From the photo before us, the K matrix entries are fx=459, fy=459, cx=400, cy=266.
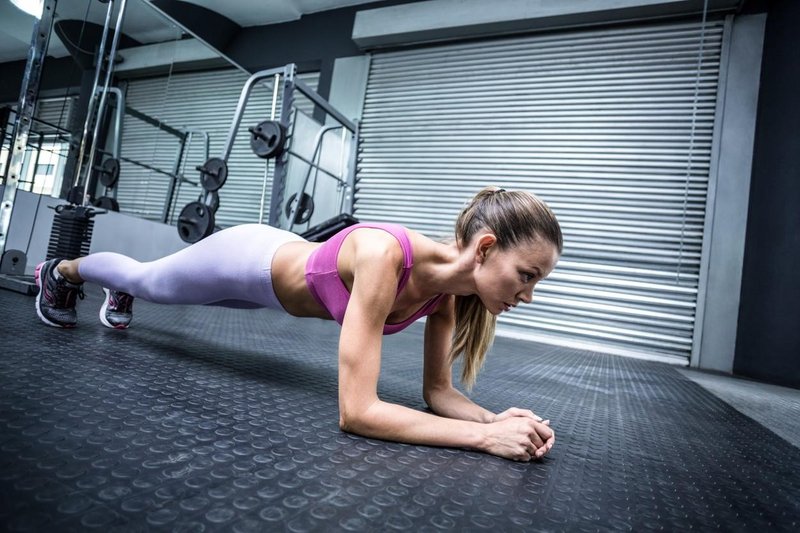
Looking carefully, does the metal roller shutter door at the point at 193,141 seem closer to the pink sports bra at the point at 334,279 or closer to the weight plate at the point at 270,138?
the weight plate at the point at 270,138

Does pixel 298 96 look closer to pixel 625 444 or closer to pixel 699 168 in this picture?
pixel 699 168

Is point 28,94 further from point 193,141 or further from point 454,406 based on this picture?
point 193,141

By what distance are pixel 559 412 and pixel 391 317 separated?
69 cm

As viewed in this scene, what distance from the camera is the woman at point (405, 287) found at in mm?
914

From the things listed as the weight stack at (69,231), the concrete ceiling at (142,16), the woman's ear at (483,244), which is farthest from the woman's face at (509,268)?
the concrete ceiling at (142,16)

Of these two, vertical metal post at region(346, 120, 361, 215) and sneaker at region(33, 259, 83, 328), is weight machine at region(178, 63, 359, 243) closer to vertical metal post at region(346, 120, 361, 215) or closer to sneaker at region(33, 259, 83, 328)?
vertical metal post at region(346, 120, 361, 215)

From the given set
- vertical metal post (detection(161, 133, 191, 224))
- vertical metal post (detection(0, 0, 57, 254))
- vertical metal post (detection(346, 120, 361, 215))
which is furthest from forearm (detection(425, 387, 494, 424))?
vertical metal post (detection(161, 133, 191, 224))

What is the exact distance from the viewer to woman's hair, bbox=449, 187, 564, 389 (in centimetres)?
96

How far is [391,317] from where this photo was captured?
1.22 meters

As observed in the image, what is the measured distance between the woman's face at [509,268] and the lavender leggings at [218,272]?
0.59 metres

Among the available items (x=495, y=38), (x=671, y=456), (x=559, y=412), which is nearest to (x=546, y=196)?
(x=495, y=38)

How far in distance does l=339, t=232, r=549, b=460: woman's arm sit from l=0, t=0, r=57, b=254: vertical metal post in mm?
2660

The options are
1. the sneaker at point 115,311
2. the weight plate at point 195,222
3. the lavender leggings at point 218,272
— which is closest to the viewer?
the lavender leggings at point 218,272

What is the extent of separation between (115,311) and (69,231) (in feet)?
2.83
